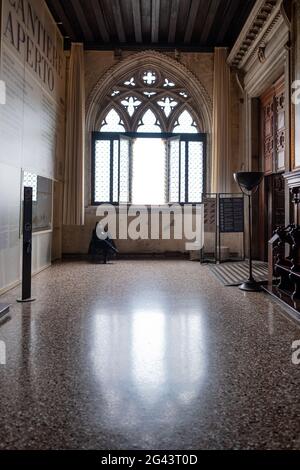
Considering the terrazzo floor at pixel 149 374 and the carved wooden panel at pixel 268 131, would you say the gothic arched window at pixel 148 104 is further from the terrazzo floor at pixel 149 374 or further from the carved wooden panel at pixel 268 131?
the terrazzo floor at pixel 149 374

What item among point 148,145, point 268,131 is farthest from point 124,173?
point 268,131

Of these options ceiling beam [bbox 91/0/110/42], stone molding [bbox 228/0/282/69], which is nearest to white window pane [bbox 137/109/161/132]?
ceiling beam [bbox 91/0/110/42]

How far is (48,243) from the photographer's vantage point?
22.4 ft

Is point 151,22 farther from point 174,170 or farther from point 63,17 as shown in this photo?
point 174,170

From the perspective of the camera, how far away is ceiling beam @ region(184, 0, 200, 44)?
676 cm

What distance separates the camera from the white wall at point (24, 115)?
4574 mm

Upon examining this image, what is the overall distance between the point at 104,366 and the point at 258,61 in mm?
6265

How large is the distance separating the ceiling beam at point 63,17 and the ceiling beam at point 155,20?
5.28 ft

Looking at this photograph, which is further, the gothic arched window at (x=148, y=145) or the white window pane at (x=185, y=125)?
the white window pane at (x=185, y=125)

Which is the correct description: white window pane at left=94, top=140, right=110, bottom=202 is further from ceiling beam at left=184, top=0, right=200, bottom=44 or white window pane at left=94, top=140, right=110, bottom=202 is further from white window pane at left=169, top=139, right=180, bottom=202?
ceiling beam at left=184, top=0, right=200, bottom=44

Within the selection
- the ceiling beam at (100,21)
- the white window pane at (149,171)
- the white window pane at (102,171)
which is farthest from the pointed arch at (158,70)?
the white window pane at (149,171)

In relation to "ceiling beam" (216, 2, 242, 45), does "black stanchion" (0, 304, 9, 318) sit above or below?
below
